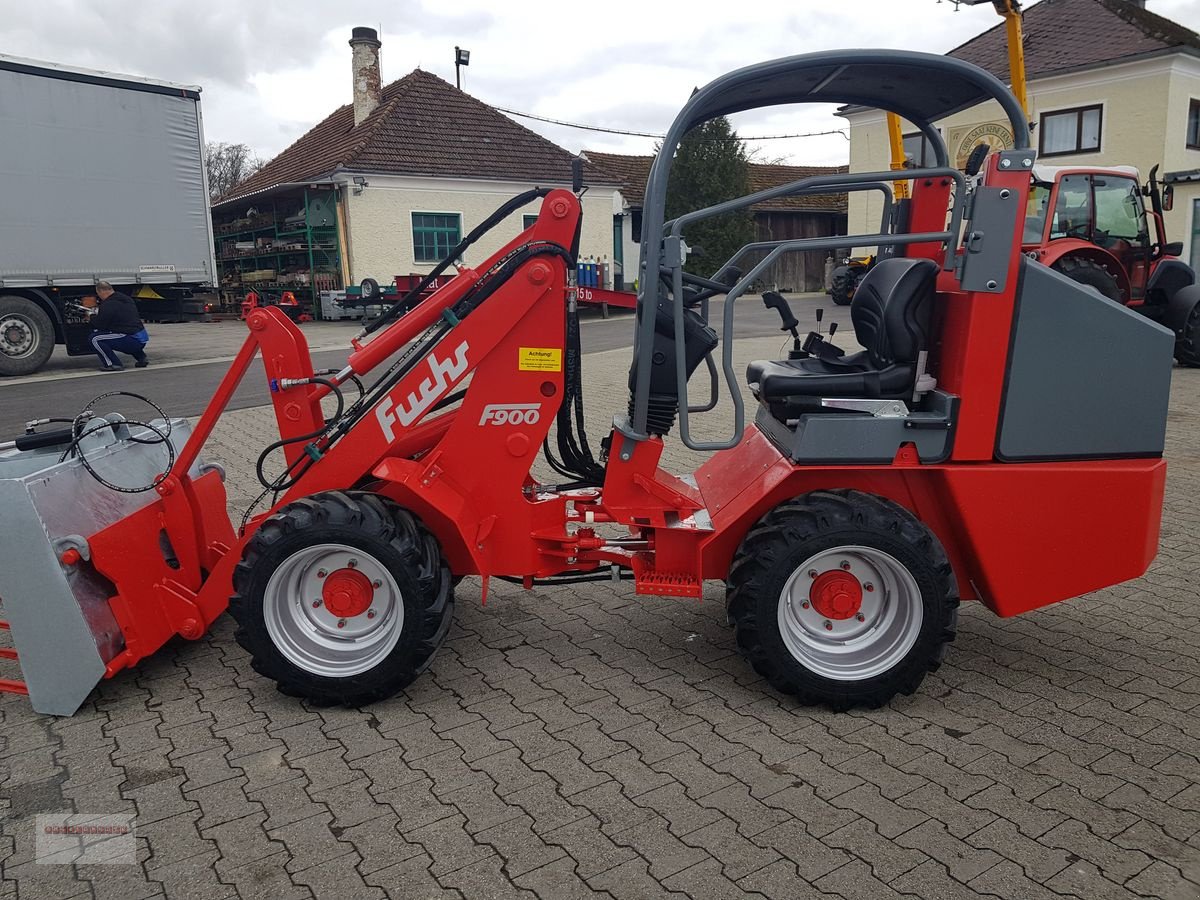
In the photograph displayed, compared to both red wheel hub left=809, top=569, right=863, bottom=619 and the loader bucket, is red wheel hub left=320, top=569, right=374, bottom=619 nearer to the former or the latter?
the loader bucket

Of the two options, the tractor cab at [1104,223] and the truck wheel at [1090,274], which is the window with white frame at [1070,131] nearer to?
the tractor cab at [1104,223]

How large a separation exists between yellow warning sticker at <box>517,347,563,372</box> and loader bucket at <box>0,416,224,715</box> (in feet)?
5.55

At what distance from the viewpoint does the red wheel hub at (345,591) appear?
3516mm

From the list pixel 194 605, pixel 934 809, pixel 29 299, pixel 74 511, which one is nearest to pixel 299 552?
pixel 194 605

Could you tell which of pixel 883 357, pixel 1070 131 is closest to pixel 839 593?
pixel 883 357

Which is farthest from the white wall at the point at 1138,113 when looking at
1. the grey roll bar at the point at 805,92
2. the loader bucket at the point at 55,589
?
the loader bucket at the point at 55,589

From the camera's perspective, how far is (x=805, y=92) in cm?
380

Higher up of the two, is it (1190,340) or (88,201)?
(88,201)

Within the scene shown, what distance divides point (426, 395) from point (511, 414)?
34cm

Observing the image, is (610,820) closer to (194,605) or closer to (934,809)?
(934,809)

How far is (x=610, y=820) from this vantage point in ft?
9.12

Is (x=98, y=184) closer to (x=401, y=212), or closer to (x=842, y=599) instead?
(x=401, y=212)

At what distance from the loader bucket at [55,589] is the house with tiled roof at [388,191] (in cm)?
1909

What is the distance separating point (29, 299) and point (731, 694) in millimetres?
14239
